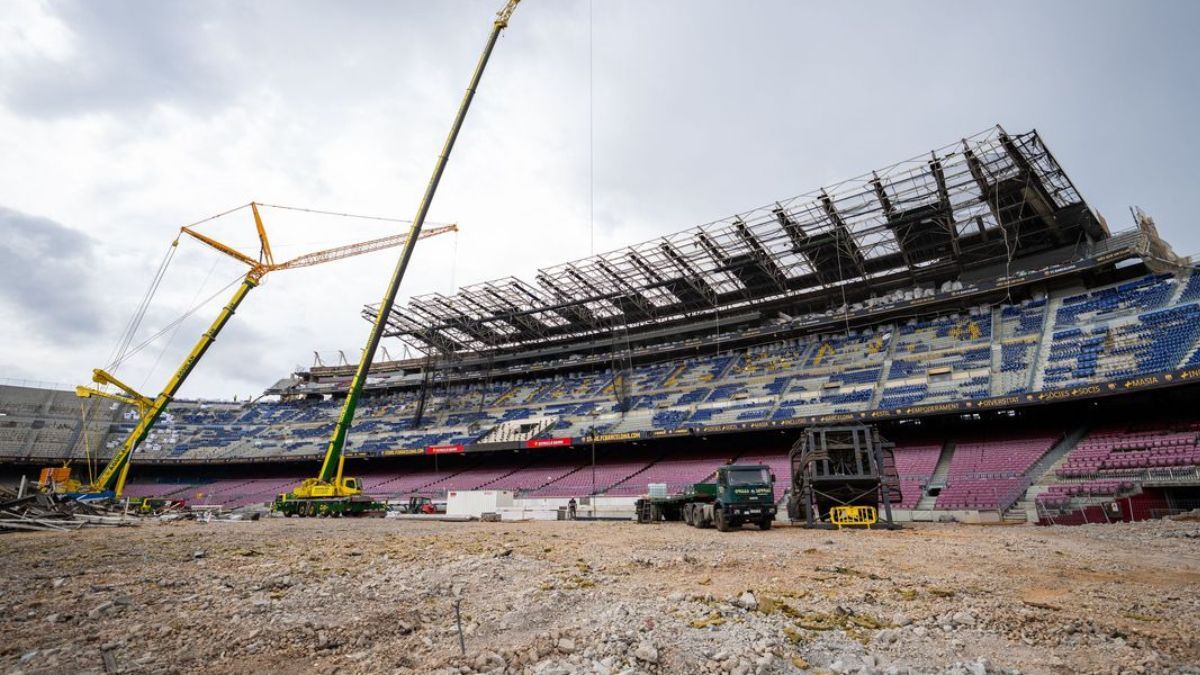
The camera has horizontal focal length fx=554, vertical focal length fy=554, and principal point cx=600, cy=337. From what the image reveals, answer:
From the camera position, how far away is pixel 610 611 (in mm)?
6973

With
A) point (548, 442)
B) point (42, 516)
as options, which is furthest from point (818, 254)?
point (42, 516)

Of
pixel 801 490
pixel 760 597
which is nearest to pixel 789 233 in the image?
pixel 801 490

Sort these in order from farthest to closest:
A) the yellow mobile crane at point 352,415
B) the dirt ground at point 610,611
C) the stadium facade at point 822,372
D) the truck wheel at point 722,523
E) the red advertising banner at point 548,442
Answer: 1. the red advertising banner at point 548,442
2. the yellow mobile crane at point 352,415
3. the stadium facade at point 822,372
4. the truck wheel at point 722,523
5. the dirt ground at point 610,611

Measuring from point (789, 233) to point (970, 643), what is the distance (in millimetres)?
34038

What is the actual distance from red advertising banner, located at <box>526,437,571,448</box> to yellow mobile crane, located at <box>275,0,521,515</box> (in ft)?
40.3

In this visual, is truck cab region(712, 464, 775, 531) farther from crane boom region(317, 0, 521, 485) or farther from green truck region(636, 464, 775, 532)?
crane boom region(317, 0, 521, 485)

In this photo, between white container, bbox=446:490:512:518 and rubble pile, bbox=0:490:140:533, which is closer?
rubble pile, bbox=0:490:140:533

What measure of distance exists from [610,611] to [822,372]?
119 feet

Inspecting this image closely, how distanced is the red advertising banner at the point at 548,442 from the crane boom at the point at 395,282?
1337cm

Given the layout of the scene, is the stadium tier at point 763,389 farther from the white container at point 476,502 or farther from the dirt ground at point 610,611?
the dirt ground at point 610,611

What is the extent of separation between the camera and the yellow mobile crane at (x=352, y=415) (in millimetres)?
31672

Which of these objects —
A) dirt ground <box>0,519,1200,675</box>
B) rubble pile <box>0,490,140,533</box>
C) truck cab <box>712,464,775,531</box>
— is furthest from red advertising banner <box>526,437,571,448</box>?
dirt ground <box>0,519,1200,675</box>

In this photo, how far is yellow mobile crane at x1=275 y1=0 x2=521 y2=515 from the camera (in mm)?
31672

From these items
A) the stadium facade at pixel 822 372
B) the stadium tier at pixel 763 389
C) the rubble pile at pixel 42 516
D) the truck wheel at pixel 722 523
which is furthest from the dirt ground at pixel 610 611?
the stadium tier at pixel 763 389
